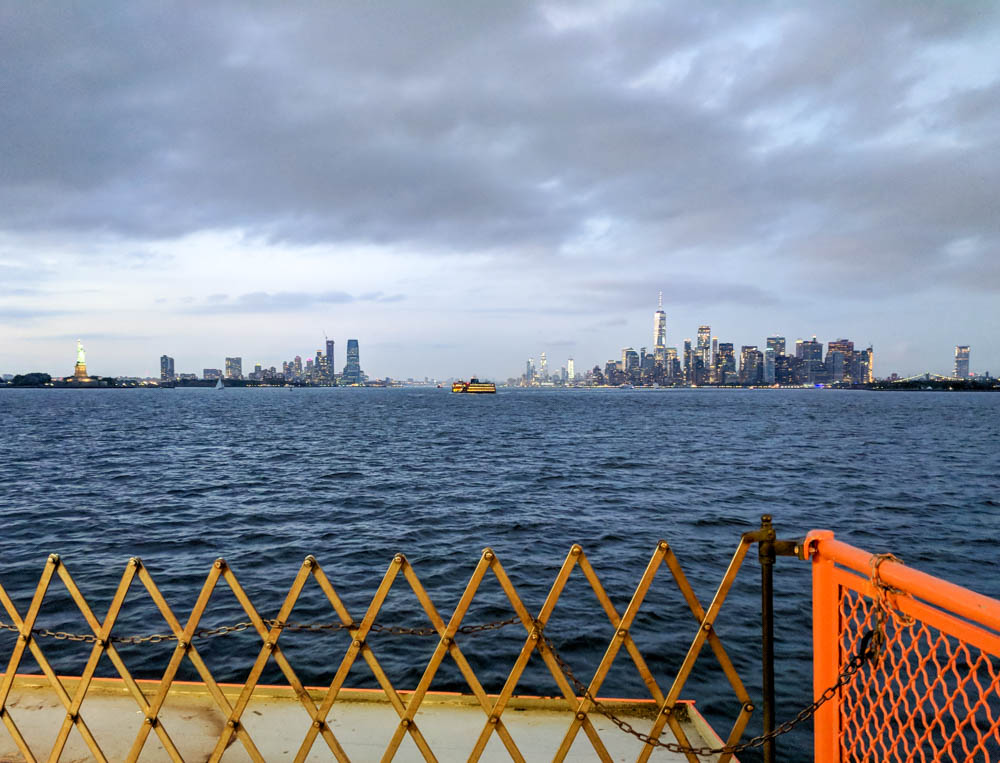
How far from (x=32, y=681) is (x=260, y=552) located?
1202 centimetres

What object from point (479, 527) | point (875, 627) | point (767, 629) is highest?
point (875, 627)

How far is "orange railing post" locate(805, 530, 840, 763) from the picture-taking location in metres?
4.68

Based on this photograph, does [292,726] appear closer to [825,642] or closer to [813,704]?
[813,704]

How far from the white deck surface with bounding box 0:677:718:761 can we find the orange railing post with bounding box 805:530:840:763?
1.45 meters

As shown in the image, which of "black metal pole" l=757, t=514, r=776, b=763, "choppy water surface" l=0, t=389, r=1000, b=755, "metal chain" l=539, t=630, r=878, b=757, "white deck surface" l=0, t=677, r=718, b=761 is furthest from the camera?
"choppy water surface" l=0, t=389, r=1000, b=755

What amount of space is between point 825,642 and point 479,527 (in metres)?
18.2

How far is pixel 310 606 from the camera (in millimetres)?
14461

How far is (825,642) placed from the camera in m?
4.81

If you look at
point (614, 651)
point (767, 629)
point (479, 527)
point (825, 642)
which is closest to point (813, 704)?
point (825, 642)

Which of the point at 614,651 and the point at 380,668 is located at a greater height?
the point at 614,651

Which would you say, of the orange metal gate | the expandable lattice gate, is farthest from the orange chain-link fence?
the orange metal gate

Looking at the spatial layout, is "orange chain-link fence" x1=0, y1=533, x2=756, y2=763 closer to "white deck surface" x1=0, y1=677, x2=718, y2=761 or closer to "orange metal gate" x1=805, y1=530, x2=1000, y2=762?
"white deck surface" x1=0, y1=677, x2=718, y2=761

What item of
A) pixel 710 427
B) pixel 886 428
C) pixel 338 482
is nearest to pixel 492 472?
pixel 338 482

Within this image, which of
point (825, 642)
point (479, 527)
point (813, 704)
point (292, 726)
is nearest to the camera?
point (813, 704)
